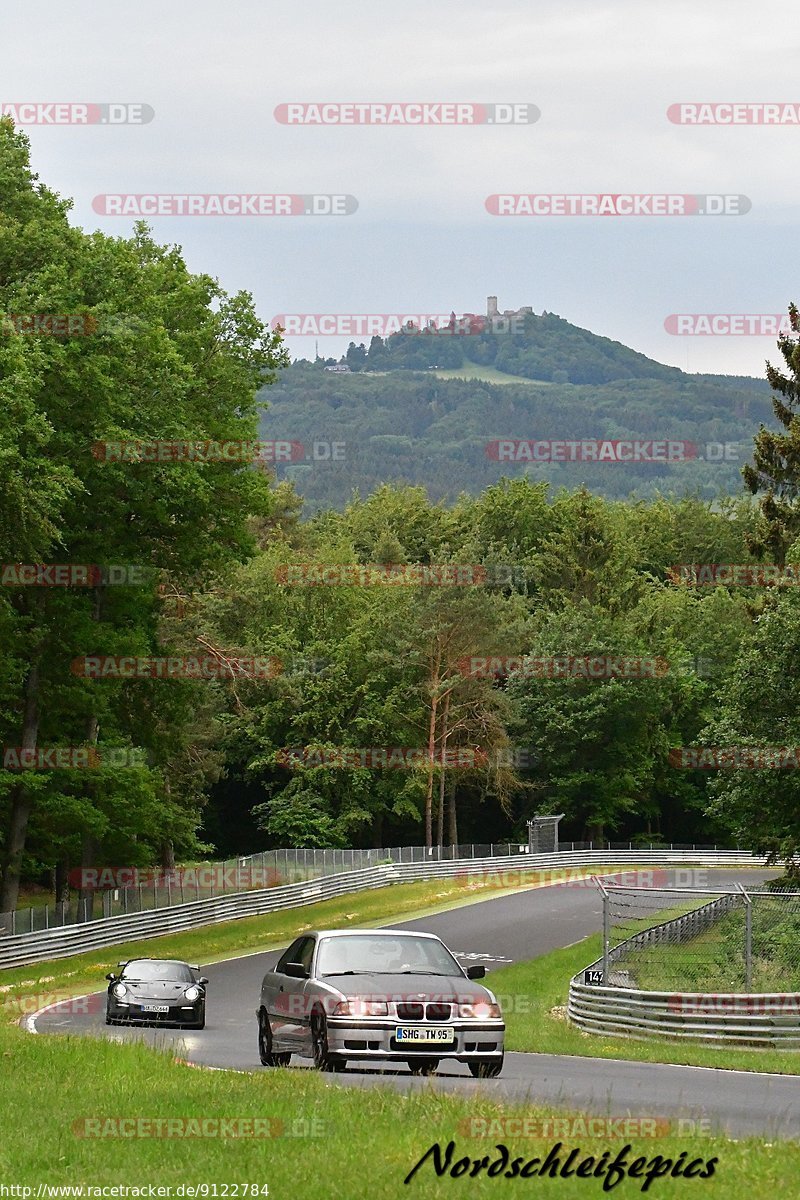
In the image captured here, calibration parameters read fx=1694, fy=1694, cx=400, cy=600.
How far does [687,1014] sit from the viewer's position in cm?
2406

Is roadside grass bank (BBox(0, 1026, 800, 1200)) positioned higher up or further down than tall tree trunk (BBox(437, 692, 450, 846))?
higher up

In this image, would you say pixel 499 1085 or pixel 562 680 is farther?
pixel 562 680

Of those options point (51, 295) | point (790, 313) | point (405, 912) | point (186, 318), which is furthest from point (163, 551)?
point (790, 313)

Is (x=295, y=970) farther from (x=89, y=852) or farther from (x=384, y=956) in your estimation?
(x=89, y=852)

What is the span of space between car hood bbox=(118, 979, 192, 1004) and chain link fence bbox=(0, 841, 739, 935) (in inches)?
561

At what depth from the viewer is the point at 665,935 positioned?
3219cm

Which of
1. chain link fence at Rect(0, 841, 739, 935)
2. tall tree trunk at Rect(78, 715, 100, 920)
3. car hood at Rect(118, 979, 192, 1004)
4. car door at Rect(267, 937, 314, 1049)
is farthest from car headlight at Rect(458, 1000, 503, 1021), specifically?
tall tree trunk at Rect(78, 715, 100, 920)

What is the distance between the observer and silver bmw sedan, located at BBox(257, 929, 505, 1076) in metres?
15.7

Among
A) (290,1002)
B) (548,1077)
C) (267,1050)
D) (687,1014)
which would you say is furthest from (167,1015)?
(548,1077)

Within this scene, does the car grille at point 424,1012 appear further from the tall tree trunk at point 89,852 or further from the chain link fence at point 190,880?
the tall tree trunk at point 89,852

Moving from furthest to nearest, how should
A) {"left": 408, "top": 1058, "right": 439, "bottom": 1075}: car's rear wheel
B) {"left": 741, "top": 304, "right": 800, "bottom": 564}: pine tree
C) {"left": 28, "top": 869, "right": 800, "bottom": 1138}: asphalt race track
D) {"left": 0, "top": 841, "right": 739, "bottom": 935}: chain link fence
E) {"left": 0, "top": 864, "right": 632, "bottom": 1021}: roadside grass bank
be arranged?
{"left": 741, "top": 304, "right": 800, "bottom": 564}: pine tree < {"left": 0, "top": 841, "right": 739, "bottom": 935}: chain link fence < {"left": 0, "top": 864, "right": 632, "bottom": 1021}: roadside grass bank < {"left": 408, "top": 1058, "right": 439, "bottom": 1075}: car's rear wheel < {"left": 28, "top": 869, "right": 800, "bottom": 1138}: asphalt race track

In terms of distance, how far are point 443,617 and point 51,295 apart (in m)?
50.8

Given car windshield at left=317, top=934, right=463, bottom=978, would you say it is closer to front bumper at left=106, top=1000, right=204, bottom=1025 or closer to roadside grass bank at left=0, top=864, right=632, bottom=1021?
front bumper at left=106, top=1000, right=204, bottom=1025

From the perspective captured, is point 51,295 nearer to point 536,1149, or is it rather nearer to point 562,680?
point 536,1149
